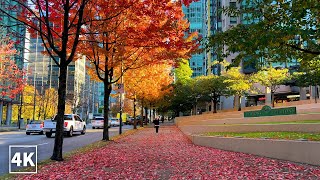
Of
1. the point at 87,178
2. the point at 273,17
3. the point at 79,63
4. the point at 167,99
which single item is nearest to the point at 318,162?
the point at 273,17

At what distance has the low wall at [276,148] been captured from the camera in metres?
9.12

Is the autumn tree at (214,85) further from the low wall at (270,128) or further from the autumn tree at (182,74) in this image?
the low wall at (270,128)

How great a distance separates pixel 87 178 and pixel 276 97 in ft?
186

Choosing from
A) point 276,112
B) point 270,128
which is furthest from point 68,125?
point 270,128

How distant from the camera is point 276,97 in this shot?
60.2 metres

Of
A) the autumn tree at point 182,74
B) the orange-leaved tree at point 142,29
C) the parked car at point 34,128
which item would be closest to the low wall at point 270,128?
the orange-leaved tree at point 142,29

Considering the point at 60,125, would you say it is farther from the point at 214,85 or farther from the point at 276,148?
the point at 214,85

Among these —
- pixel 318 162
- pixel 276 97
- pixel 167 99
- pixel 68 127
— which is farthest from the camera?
pixel 276 97

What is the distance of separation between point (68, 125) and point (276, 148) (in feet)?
67.8

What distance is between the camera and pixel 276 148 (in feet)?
34.9

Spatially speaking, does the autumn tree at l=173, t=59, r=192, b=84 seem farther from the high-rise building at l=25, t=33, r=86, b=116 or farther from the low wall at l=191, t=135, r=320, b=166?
the high-rise building at l=25, t=33, r=86, b=116

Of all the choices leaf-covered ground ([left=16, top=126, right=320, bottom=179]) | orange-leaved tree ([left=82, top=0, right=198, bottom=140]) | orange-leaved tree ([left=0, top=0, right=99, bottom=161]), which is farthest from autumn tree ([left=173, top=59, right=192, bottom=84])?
leaf-covered ground ([left=16, top=126, right=320, bottom=179])

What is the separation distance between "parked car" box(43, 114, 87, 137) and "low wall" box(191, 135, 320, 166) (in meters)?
16.4

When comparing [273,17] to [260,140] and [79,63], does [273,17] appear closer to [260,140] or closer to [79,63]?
[260,140]
